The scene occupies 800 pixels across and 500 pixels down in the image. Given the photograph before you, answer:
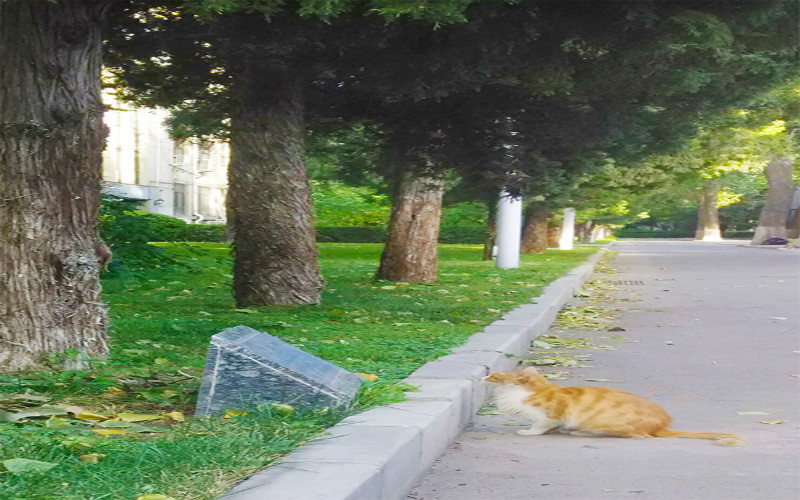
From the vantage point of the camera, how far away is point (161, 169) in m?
58.2

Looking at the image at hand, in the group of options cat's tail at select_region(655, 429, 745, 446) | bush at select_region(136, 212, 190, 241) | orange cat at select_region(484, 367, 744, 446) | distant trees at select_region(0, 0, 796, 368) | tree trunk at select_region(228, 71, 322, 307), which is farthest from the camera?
bush at select_region(136, 212, 190, 241)

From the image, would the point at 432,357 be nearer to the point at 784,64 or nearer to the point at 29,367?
the point at 29,367

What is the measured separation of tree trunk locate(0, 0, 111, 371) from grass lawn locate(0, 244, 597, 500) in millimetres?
327

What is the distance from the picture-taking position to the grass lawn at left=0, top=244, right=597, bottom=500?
149 inches

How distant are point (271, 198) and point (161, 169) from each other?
159 feet

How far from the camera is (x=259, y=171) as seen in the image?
1120cm

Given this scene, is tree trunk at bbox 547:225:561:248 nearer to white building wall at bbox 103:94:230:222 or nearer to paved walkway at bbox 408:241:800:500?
white building wall at bbox 103:94:230:222

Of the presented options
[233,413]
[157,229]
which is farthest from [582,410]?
[157,229]

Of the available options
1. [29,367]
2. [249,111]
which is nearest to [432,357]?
[29,367]

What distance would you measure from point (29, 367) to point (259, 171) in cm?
496

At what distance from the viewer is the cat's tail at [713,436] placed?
5.55 metres

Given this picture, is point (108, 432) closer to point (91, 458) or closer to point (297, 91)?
point (91, 458)

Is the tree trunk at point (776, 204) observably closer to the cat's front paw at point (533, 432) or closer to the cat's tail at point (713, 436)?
the cat's tail at point (713, 436)

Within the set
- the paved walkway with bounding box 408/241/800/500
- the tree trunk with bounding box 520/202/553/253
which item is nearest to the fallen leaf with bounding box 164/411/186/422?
the paved walkway with bounding box 408/241/800/500
